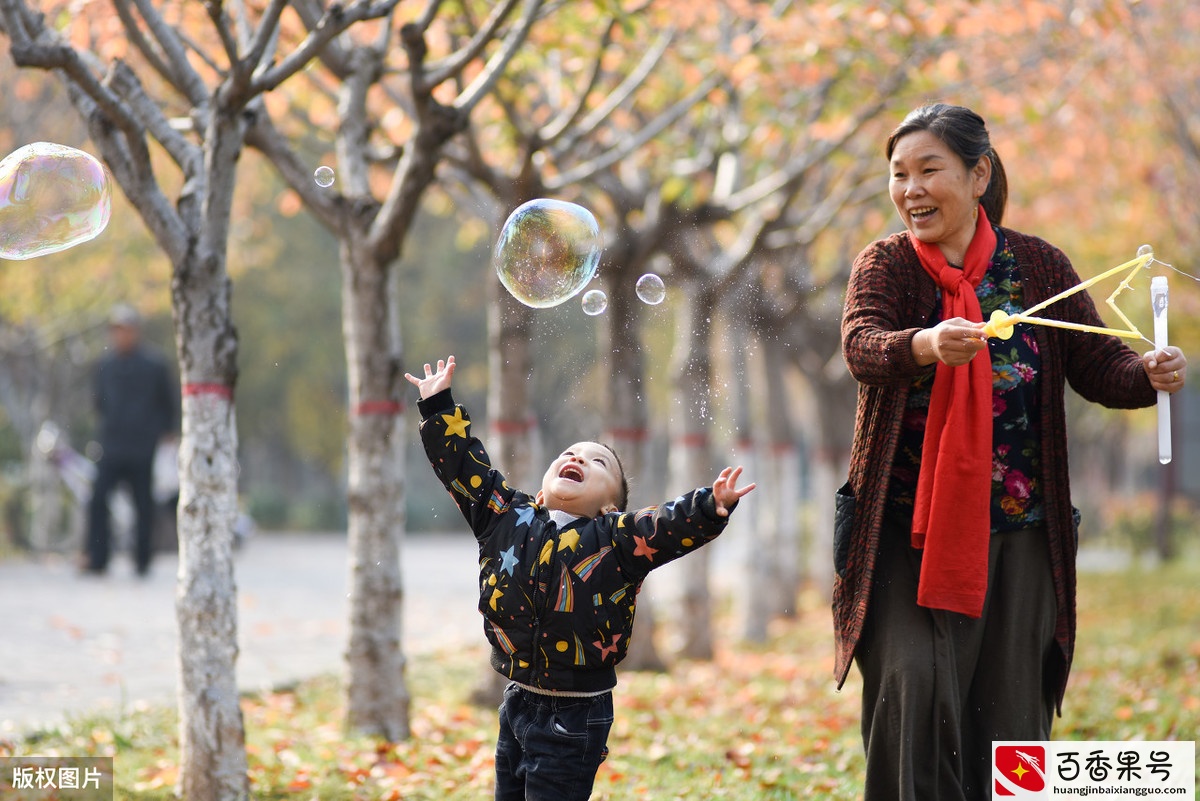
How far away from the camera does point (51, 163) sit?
4.86 m

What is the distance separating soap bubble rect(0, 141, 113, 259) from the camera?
4.83 metres

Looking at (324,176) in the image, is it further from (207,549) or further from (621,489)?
(621,489)

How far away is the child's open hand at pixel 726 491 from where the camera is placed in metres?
3.57

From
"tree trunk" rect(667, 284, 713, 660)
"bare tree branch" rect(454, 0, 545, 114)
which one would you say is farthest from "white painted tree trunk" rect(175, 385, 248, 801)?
"tree trunk" rect(667, 284, 713, 660)

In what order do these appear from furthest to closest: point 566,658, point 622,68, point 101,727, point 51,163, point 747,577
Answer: point 747,577, point 622,68, point 101,727, point 51,163, point 566,658

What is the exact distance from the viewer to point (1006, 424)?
12.3ft

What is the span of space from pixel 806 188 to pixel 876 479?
10.2m

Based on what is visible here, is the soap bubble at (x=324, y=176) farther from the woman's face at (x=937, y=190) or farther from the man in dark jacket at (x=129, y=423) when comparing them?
the man in dark jacket at (x=129, y=423)

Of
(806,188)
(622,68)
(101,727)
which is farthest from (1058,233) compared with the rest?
(101,727)

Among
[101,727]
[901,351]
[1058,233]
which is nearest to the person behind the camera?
[901,351]

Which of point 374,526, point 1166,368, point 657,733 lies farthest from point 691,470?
point 1166,368

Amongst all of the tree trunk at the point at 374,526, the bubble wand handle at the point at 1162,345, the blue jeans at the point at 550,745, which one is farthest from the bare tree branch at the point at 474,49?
the bubble wand handle at the point at 1162,345

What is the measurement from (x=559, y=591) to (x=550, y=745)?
1.44 feet

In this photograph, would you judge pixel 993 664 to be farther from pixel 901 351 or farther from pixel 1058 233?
pixel 1058 233
